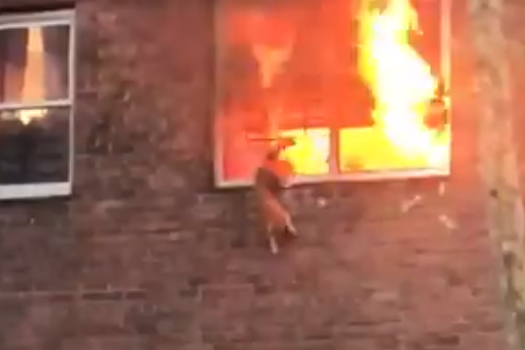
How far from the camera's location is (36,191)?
28.3 ft

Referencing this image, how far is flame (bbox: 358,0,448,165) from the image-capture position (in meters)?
8.09

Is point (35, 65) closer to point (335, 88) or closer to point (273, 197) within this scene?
point (273, 197)

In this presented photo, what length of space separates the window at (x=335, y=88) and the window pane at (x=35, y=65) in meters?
1.12

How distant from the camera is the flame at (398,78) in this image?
809 centimetres

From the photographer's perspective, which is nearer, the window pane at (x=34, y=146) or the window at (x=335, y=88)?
the window at (x=335, y=88)

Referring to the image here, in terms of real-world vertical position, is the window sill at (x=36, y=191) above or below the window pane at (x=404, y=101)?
below

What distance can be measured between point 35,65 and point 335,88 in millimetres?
2066

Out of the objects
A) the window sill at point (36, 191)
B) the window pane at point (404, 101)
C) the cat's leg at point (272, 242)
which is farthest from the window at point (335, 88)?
the window sill at point (36, 191)

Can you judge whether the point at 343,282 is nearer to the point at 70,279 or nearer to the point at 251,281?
the point at 251,281

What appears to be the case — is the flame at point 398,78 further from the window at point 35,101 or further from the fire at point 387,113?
the window at point 35,101

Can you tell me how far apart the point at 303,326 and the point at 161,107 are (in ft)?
5.55

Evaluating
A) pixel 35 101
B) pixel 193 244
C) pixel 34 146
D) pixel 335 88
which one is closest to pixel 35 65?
pixel 35 101

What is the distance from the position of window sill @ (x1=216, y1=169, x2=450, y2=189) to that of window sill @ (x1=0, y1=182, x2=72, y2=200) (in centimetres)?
107

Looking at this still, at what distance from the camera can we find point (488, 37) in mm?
5926
